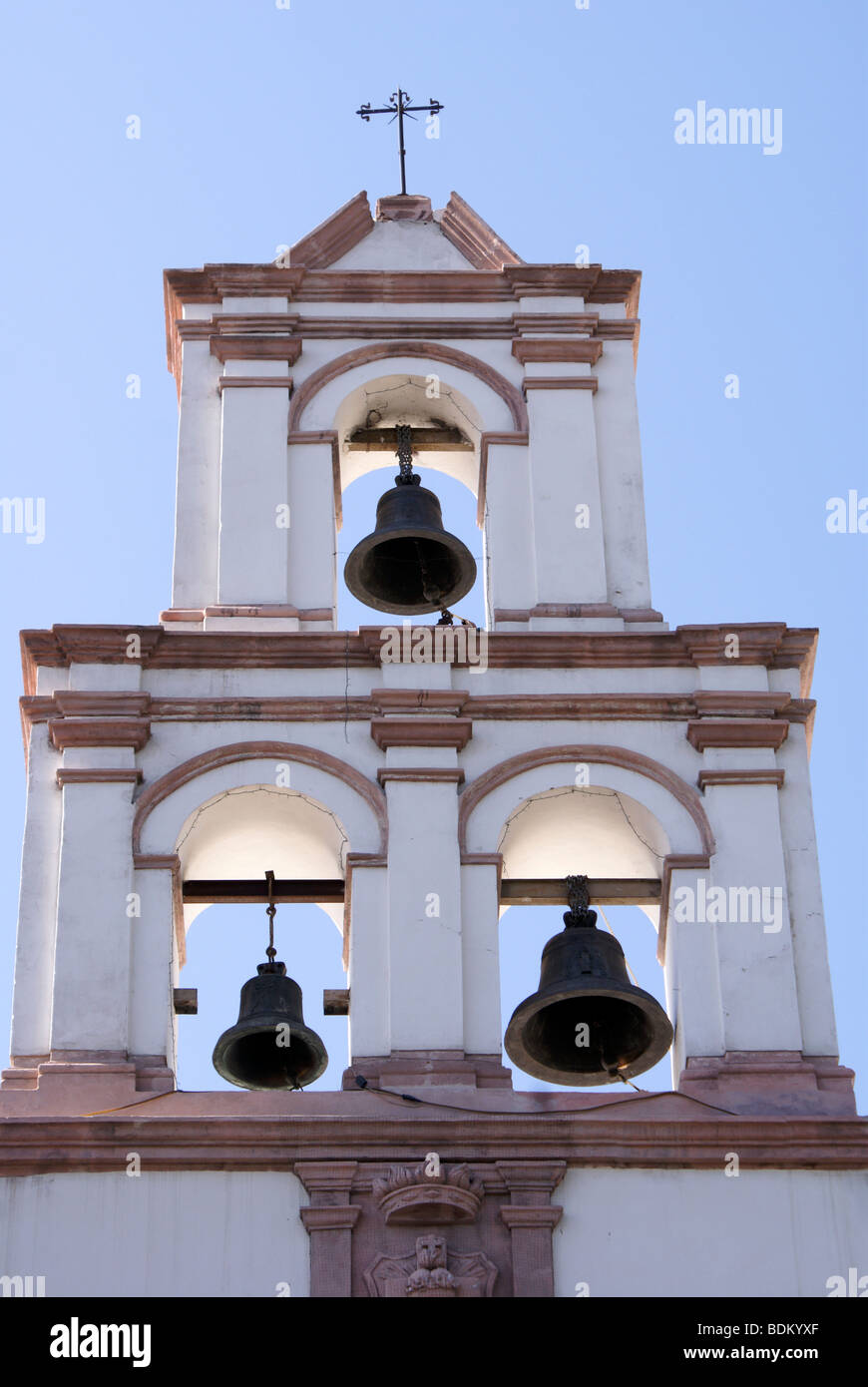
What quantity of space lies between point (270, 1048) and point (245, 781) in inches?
63.9

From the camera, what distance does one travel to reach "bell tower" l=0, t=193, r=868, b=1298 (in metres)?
18.0

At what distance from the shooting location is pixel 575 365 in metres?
22.7

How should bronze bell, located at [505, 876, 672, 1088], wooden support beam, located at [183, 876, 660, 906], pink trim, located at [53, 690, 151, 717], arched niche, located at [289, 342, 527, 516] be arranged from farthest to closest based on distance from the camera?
arched niche, located at [289, 342, 527, 516], wooden support beam, located at [183, 876, 660, 906], pink trim, located at [53, 690, 151, 717], bronze bell, located at [505, 876, 672, 1088]

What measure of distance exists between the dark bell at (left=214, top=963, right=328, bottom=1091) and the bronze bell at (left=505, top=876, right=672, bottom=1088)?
132cm

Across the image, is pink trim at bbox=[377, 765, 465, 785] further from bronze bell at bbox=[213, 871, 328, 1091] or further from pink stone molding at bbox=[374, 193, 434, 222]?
pink stone molding at bbox=[374, 193, 434, 222]

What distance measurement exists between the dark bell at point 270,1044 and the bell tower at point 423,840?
0.02 meters

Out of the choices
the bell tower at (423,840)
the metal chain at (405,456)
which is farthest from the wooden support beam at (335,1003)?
the metal chain at (405,456)

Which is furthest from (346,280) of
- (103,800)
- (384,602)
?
A: (103,800)

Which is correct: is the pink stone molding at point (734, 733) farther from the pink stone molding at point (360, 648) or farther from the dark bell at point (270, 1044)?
the dark bell at point (270, 1044)

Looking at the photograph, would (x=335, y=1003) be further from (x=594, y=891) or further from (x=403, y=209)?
(x=403, y=209)

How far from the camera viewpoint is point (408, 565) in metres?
21.8

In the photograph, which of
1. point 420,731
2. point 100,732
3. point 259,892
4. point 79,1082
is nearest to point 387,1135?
→ point 79,1082

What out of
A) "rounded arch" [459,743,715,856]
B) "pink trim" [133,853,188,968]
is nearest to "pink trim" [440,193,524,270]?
"rounded arch" [459,743,715,856]

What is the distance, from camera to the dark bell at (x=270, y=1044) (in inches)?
→ 768
